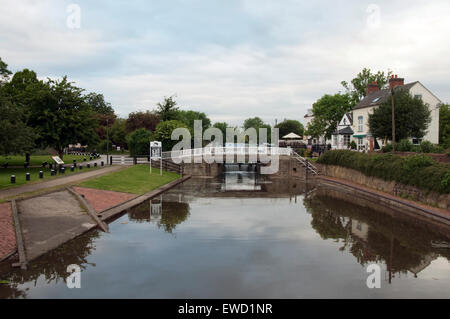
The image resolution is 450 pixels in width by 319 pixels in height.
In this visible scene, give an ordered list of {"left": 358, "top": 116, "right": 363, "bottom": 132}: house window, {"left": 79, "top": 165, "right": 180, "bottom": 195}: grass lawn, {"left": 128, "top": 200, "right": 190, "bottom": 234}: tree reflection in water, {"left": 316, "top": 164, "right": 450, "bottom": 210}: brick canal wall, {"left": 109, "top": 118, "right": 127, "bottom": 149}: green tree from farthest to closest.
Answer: {"left": 109, "top": 118, "right": 127, "bottom": 149}: green tree < {"left": 358, "top": 116, "right": 363, "bottom": 132}: house window < {"left": 79, "top": 165, "right": 180, "bottom": 195}: grass lawn < {"left": 316, "top": 164, "right": 450, "bottom": 210}: brick canal wall < {"left": 128, "top": 200, "right": 190, "bottom": 234}: tree reflection in water

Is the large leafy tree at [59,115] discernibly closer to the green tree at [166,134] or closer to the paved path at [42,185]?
the paved path at [42,185]

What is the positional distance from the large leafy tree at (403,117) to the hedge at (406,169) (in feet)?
15.3

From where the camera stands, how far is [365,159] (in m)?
29.8

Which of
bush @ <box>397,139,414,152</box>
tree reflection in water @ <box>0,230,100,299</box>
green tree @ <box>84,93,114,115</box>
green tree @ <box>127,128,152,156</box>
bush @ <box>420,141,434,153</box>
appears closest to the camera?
tree reflection in water @ <box>0,230,100,299</box>

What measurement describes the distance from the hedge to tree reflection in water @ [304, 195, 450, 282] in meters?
3.26

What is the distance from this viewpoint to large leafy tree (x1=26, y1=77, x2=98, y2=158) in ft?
106

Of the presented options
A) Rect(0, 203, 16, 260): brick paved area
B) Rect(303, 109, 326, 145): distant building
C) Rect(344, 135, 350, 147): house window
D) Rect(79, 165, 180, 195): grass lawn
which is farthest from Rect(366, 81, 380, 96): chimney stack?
Rect(0, 203, 16, 260): brick paved area

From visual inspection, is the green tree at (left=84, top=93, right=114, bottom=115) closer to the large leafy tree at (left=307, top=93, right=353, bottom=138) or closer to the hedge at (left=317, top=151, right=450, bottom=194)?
the large leafy tree at (left=307, top=93, right=353, bottom=138)

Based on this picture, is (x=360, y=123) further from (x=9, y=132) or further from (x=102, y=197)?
(x=9, y=132)

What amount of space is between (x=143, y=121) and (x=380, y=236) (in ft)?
175

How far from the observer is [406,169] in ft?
74.3

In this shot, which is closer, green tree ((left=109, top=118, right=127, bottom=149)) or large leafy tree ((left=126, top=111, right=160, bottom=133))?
large leafy tree ((left=126, top=111, right=160, bottom=133))

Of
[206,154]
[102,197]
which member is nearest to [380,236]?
[102,197]

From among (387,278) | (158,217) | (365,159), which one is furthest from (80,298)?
(365,159)
